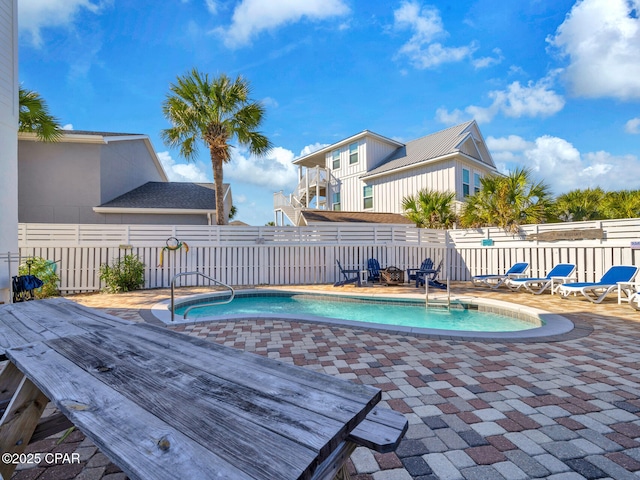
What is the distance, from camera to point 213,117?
1135 centimetres

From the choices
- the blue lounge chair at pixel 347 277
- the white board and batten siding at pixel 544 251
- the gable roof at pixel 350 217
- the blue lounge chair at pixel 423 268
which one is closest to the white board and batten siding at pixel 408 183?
the gable roof at pixel 350 217

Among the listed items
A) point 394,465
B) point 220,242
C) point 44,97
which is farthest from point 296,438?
point 44,97

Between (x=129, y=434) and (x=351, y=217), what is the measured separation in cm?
1421

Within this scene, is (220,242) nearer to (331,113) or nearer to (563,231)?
(331,113)

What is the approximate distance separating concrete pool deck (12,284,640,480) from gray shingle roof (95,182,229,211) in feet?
32.1

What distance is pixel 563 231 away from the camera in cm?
1033

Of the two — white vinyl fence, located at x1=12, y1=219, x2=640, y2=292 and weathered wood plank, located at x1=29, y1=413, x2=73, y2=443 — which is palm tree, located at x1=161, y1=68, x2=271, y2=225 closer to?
white vinyl fence, located at x1=12, y1=219, x2=640, y2=292

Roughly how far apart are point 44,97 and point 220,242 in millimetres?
7555

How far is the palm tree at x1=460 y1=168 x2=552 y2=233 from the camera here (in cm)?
1150

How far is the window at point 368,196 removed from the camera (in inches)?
763

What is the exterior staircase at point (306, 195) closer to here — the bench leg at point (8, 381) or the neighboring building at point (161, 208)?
the neighboring building at point (161, 208)

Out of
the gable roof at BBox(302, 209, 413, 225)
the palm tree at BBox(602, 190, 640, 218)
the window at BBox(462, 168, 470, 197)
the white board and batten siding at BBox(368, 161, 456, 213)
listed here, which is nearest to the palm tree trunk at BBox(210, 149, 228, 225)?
the gable roof at BBox(302, 209, 413, 225)

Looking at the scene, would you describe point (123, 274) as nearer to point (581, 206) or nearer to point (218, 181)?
point (218, 181)

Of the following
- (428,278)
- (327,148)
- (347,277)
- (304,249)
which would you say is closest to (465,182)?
(428,278)
